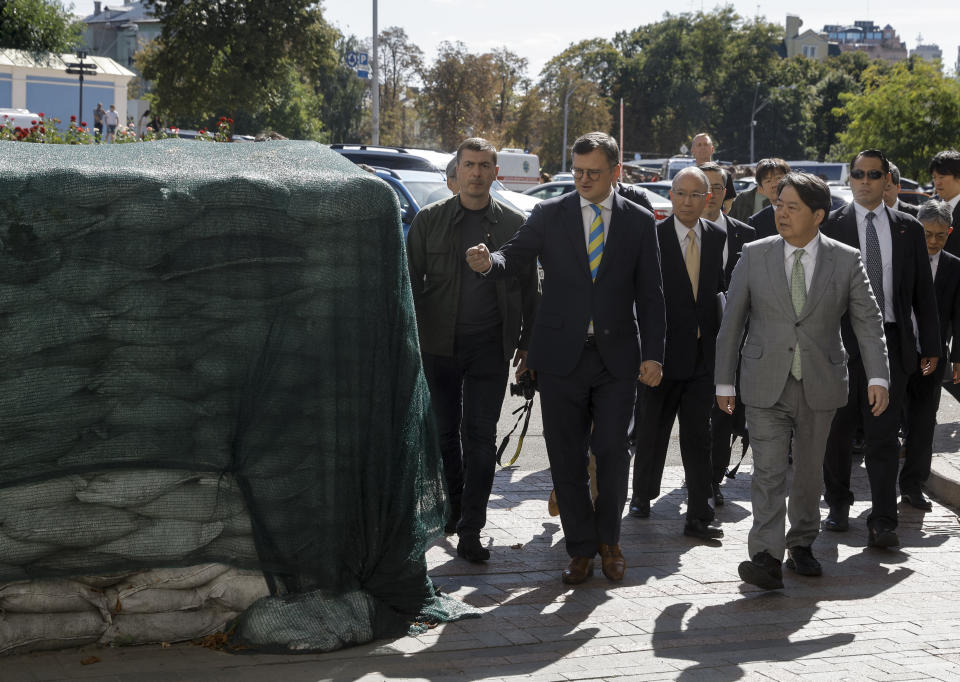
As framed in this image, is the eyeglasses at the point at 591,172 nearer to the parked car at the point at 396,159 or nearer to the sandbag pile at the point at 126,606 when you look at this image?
the sandbag pile at the point at 126,606

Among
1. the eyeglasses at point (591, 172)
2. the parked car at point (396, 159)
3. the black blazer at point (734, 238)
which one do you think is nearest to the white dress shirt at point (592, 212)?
the eyeglasses at point (591, 172)

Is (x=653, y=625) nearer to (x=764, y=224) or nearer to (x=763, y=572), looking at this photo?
(x=763, y=572)

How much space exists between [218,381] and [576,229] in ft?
6.38

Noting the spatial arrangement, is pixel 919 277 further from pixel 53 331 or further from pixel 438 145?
pixel 438 145

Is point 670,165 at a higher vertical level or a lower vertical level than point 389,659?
higher

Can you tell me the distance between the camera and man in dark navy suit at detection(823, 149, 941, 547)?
6.79 metres

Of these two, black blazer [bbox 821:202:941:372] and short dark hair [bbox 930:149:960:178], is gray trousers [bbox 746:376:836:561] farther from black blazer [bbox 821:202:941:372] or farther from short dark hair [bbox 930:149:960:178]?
short dark hair [bbox 930:149:960:178]

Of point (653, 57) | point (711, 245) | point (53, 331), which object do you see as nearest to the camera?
point (53, 331)

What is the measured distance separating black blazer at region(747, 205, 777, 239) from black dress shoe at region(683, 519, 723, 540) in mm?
1985

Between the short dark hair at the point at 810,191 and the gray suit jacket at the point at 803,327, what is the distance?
166mm

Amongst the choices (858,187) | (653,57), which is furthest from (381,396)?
(653,57)

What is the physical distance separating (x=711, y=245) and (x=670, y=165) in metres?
42.2

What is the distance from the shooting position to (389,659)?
4.59 meters

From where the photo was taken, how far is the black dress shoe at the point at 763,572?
5.67 m
